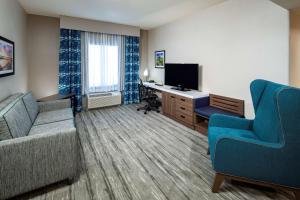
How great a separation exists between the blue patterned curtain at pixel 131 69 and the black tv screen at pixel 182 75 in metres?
1.45

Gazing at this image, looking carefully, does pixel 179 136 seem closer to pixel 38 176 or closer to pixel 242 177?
pixel 242 177

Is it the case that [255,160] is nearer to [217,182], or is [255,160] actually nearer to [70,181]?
[217,182]

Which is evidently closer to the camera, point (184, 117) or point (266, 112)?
point (266, 112)

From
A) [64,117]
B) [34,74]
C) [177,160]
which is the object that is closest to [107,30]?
[34,74]

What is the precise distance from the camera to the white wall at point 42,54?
455 centimetres

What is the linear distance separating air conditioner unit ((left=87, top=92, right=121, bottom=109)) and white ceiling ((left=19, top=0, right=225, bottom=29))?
216cm

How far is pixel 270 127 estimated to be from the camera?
1.93 m

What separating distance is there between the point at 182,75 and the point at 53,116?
2.96m

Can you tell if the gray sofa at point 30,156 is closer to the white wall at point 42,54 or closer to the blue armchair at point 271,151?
the blue armchair at point 271,151

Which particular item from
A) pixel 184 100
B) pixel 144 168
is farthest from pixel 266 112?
pixel 184 100

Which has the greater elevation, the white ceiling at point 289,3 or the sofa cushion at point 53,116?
the white ceiling at point 289,3

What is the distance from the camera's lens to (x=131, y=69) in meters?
5.81

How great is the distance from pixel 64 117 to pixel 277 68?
11.7ft

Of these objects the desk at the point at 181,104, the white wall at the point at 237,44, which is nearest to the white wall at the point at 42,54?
the desk at the point at 181,104
